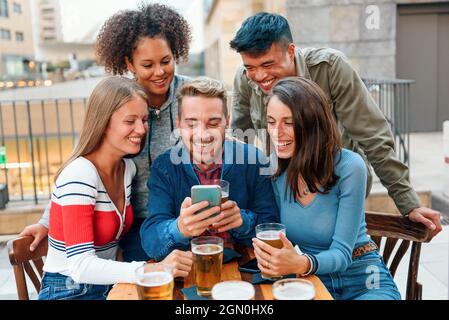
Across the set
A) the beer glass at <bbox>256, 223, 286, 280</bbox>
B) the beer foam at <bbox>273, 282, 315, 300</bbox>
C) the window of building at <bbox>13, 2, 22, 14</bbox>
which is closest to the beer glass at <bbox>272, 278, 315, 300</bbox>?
the beer foam at <bbox>273, 282, 315, 300</bbox>

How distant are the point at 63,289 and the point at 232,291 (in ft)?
2.64

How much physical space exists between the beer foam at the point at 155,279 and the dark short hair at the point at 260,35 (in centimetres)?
114

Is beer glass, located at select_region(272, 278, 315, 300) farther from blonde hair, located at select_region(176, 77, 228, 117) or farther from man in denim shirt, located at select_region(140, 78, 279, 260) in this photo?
blonde hair, located at select_region(176, 77, 228, 117)

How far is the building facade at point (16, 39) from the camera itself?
80.4 ft

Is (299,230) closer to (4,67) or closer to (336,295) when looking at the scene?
(336,295)

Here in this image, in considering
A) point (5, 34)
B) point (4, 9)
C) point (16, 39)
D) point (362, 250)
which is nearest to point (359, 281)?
point (362, 250)

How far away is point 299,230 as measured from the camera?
180 cm

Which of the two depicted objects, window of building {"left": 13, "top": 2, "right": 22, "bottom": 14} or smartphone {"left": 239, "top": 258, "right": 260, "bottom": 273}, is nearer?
smartphone {"left": 239, "top": 258, "right": 260, "bottom": 273}

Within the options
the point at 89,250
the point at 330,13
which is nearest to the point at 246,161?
the point at 89,250

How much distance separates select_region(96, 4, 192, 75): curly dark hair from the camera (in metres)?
2.27

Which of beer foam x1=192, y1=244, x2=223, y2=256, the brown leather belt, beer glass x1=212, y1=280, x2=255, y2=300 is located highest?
beer foam x1=192, y1=244, x2=223, y2=256

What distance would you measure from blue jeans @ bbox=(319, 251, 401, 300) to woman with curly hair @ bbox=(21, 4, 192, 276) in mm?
831

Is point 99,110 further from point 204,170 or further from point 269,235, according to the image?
point 269,235

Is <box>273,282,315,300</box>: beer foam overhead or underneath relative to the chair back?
overhead
